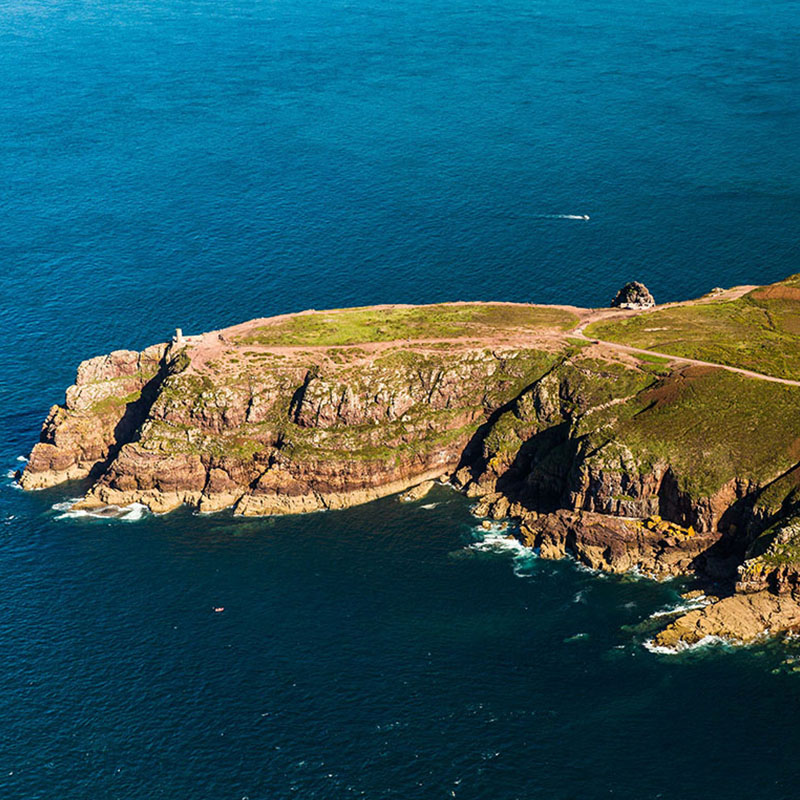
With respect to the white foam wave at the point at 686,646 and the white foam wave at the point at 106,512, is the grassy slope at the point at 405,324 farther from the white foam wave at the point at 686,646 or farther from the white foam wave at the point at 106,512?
the white foam wave at the point at 686,646

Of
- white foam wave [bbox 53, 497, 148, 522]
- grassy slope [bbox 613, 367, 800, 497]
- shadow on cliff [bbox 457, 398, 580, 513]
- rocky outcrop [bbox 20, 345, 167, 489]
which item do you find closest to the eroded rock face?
grassy slope [bbox 613, 367, 800, 497]

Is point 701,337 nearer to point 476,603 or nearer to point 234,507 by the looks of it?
point 476,603

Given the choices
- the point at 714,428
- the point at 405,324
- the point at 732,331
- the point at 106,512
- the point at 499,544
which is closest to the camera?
the point at 714,428

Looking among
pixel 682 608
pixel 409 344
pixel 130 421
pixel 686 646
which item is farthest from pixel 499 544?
pixel 130 421

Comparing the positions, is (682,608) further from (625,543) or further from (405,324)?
(405,324)

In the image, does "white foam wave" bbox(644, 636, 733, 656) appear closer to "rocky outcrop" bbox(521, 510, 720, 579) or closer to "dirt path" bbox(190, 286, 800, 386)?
"rocky outcrop" bbox(521, 510, 720, 579)

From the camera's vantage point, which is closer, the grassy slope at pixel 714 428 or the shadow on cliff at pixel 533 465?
the grassy slope at pixel 714 428

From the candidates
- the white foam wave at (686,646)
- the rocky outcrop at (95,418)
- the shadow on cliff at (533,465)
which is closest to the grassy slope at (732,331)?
the shadow on cliff at (533,465)
